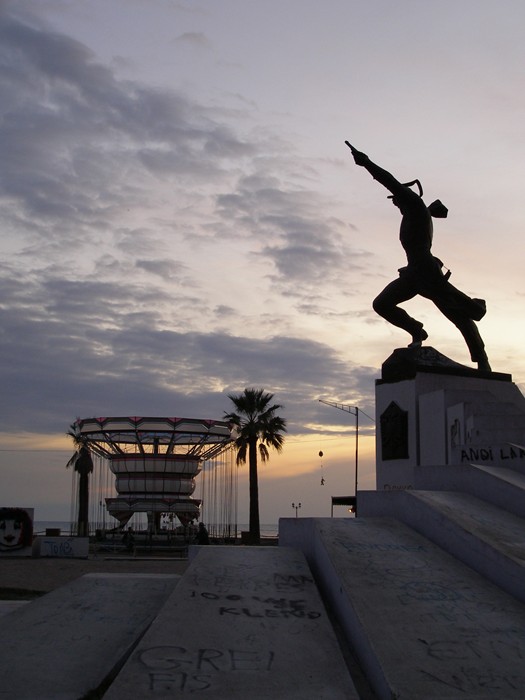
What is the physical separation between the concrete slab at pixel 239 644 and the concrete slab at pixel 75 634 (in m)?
0.68

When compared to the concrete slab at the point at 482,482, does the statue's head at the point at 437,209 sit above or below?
above

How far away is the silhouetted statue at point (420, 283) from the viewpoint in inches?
717

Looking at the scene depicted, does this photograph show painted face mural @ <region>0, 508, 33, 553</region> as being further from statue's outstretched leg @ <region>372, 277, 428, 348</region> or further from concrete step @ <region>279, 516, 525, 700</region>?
concrete step @ <region>279, 516, 525, 700</region>

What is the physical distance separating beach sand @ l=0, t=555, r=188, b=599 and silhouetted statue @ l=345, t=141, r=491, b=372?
850cm

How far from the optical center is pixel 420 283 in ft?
60.3

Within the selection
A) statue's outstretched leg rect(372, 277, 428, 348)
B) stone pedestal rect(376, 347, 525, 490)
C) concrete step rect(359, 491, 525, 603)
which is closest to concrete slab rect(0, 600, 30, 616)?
concrete step rect(359, 491, 525, 603)

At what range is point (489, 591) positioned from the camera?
8070mm

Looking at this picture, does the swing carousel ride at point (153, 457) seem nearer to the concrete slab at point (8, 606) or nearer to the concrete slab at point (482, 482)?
the concrete slab at point (482, 482)

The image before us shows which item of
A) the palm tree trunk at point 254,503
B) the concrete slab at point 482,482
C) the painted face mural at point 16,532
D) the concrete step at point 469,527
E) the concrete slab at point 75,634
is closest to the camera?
the concrete slab at point 75,634

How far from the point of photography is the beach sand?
74.3 feet

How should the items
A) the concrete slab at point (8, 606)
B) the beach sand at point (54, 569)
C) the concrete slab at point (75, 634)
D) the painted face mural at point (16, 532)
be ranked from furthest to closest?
the painted face mural at point (16, 532) → the beach sand at point (54, 569) → the concrete slab at point (8, 606) → the concrete slab at point (75, 634)

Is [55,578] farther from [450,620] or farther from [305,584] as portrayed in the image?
[450,620]

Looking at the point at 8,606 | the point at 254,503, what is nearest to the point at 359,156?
the point at 8,606

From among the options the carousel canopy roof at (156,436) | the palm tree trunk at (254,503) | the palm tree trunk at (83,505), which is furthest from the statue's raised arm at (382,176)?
the palm tree trunk at (83,505)
